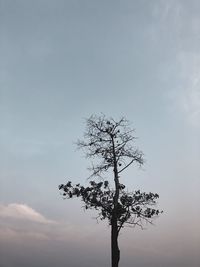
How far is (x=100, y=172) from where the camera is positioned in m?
29.8

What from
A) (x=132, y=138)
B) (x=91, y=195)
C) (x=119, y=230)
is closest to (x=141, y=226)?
(x=119, y=230)

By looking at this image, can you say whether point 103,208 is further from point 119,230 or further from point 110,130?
point 110,130

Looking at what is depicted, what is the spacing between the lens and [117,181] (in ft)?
95.4

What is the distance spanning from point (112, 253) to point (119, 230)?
142cm

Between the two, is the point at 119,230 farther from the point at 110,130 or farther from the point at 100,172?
the point at 110,130

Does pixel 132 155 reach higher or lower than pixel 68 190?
higher

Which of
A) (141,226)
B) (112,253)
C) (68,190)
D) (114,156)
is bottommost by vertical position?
(112,253)

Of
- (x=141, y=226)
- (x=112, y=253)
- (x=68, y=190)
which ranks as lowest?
(x=112, y=253)

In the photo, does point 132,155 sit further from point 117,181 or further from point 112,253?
point 112,253

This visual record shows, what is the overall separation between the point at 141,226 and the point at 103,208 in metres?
2.52

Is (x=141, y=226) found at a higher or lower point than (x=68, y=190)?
lower

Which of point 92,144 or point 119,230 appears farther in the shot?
point 92,144

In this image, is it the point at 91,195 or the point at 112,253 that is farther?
the point at 91,195

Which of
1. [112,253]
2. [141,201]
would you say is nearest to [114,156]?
[141,201]
